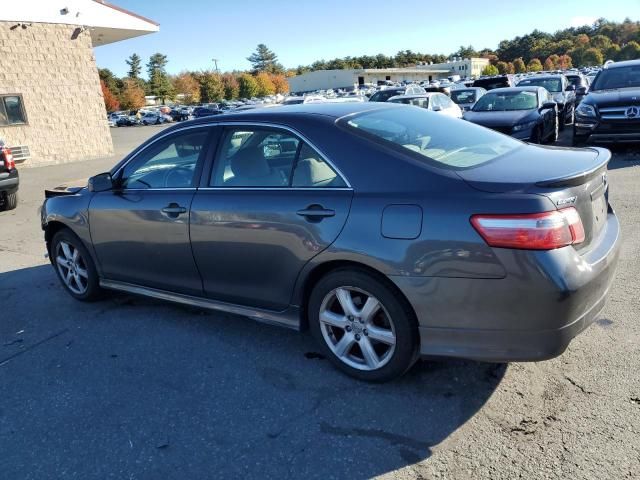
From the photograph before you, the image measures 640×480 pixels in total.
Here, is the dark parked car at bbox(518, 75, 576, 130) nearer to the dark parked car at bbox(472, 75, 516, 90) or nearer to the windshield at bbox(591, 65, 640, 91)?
the dark parked car at bbox(472, 75, 516, 90)

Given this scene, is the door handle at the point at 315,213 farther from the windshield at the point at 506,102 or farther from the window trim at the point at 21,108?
the window trim at the point at 21,108


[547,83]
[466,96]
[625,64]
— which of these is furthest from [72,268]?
[547,83]

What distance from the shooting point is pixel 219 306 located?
368 cm

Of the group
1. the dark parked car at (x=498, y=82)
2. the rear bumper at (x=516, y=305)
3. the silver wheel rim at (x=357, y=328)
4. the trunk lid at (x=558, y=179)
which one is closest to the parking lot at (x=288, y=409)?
the silver wheel rim at (x=357, y=328)

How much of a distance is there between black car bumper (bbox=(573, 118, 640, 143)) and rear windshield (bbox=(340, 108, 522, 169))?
7171 millimetres

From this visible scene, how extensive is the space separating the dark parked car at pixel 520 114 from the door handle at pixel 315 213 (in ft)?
28.4

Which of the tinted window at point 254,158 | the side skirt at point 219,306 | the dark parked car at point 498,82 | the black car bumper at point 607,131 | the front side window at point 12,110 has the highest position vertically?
the front side window at point 12,110

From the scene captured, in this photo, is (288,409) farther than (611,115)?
No

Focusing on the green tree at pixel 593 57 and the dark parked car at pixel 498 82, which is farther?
the green tree at pixel 593 57

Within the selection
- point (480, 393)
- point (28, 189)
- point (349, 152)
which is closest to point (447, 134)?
point (349, 152)

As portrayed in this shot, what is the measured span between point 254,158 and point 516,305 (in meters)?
1.99

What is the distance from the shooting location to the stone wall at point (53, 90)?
1672 cm

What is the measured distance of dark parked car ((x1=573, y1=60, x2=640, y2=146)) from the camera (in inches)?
363

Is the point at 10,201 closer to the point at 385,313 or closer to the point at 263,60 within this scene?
the point at 385,313
